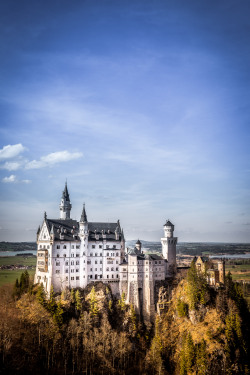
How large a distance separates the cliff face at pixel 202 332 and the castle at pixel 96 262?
7.13 meters

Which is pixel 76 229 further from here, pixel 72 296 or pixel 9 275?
pixel 9 275

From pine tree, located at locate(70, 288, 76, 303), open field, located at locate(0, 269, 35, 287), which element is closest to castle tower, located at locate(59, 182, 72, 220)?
open field, located at locate(0, 269, 35, 287)

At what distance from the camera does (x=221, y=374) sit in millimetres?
64188

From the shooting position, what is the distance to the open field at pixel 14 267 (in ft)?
312

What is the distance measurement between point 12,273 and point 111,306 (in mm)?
40332

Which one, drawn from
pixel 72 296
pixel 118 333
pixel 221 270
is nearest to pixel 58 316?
pixel 72 296

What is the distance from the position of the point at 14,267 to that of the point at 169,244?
180 feet

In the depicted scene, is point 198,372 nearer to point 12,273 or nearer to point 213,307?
point 213,307

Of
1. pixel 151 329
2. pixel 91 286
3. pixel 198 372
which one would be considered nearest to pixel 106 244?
pixel 91 286

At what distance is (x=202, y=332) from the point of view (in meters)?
68.1

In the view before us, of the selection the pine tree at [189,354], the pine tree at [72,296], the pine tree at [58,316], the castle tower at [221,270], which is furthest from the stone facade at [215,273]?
the pine tree at [58,316]

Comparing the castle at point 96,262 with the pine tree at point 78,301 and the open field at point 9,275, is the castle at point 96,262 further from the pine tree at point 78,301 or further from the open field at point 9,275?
the open field at point 9,275

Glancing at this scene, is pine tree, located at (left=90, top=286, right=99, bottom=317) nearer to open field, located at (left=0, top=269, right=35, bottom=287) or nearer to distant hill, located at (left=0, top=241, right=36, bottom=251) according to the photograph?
open field, located at (left=0, top=269, right=35, bottom=287)

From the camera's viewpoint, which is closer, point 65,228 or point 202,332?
point 202,332
